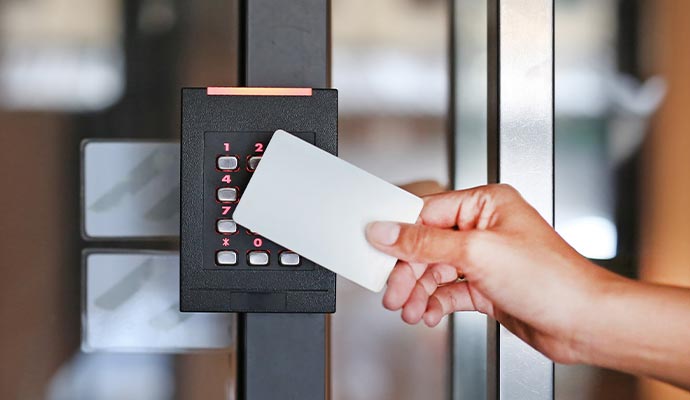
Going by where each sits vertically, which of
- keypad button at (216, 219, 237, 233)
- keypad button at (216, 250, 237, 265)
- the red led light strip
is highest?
the red led light strip

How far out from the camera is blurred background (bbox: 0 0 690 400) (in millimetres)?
861

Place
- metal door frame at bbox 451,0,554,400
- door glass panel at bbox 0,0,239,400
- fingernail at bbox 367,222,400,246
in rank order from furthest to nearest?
door glass panel at bbox 0,0,239,400 → metal door frame at bbox 451,0,554,400 → fingernail at bbox 367,222,400,246

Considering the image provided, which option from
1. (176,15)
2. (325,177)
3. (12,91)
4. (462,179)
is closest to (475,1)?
(462,179)

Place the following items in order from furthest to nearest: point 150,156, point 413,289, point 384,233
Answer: point 150,156
point 413,289
point 384,233

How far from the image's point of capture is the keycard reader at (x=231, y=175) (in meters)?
0.48

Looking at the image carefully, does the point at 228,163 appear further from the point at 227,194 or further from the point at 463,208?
the point at 463,208

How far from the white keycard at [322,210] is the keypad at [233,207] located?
22 millimetres

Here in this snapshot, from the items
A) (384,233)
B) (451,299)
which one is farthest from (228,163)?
(451,299)

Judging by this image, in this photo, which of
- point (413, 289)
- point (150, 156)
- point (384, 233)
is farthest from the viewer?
point (150, 156)

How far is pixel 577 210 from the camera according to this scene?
0.91 meters

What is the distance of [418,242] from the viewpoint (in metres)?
0.46

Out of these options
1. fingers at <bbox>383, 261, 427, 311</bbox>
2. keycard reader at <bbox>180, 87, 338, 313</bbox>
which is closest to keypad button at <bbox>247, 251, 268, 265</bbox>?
keycard reader at <bbox>180, 87, 338, 313</bbox>

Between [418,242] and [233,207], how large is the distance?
0.13m

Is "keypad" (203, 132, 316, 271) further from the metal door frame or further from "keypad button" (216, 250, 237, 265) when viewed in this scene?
the metal door frame
